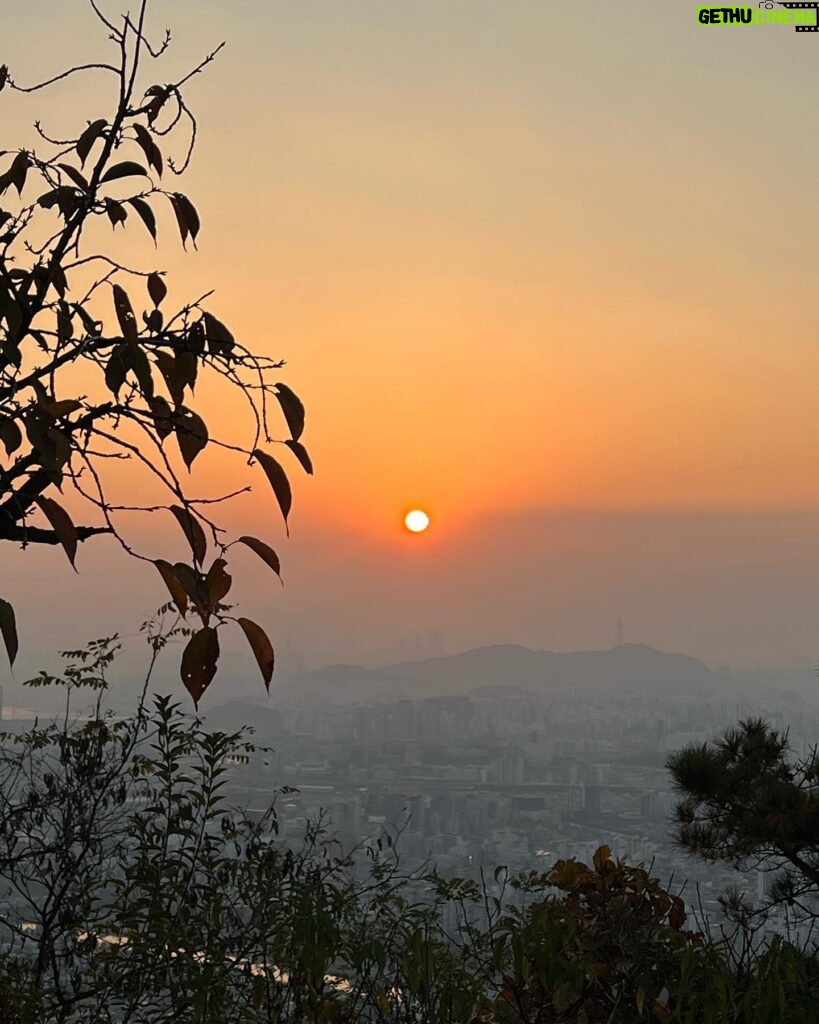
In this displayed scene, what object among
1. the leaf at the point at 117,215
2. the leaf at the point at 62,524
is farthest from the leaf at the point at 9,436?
→ the leaf at the point at 117,215

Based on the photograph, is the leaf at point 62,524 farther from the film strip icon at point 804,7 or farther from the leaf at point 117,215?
the film strip icon at point 804,7

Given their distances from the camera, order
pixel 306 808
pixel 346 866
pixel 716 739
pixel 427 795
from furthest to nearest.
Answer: pixel 427 795 → pixel 306 808 → pixel 716 739 → pixel 346 866

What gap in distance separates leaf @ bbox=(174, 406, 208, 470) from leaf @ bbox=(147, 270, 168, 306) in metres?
0.26

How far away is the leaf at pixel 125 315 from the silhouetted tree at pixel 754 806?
15.6ft

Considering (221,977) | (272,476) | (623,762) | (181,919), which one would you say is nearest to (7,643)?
(272,476)

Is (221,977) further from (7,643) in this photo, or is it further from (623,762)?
(623,762)

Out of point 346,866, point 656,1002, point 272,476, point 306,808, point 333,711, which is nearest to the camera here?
point 272,476

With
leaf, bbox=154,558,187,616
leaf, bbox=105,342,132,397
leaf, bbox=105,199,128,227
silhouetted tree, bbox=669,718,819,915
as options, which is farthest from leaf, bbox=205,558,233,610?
silhouetted tree, bbox=669,718,819,915

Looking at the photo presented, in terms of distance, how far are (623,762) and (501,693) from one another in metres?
14.1

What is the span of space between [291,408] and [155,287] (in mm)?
340

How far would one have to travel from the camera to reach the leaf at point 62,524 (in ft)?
3.47

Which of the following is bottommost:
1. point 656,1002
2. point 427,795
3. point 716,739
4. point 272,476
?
point 427,795

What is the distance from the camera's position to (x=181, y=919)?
3.34 metres

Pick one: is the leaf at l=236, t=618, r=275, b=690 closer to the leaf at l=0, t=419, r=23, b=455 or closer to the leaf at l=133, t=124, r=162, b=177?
the leaf at l=0, t=419, r=23, b=455
